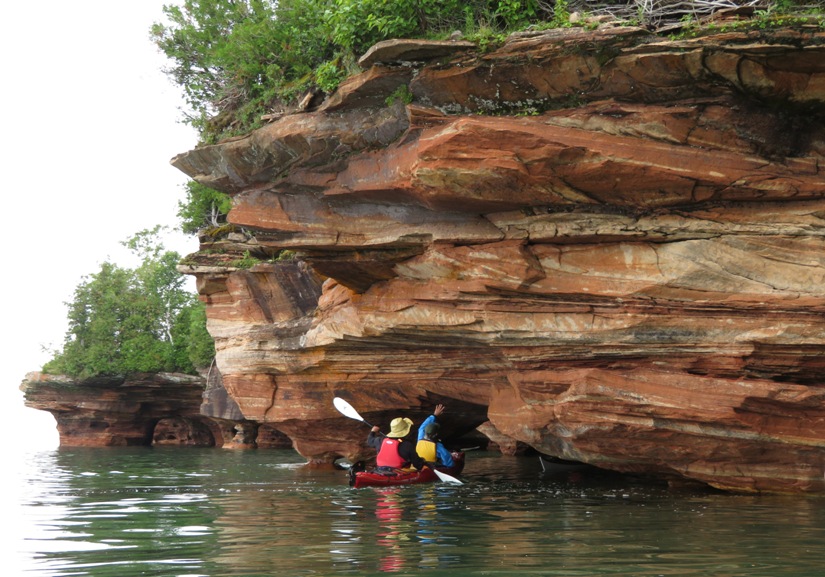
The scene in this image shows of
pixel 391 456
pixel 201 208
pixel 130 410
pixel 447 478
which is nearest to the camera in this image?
pixel 447 478

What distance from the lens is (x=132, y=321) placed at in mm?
42469

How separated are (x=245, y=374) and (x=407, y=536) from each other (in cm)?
1407

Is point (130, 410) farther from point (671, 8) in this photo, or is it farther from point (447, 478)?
point (671, 8)

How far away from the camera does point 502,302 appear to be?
16250 mm

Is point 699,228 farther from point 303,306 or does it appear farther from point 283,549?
point 303,306

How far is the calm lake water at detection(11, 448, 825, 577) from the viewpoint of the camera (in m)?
8.40

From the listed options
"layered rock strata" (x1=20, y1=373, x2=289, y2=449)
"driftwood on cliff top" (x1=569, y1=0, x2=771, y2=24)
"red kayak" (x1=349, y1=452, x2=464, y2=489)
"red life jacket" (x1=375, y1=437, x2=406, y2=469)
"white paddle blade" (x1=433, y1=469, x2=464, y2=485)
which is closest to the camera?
"driftwood on cliff top" (x1=569, y1=0, x2=771, y2=24)

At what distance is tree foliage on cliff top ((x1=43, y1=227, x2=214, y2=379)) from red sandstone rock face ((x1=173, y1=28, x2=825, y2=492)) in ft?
70.2

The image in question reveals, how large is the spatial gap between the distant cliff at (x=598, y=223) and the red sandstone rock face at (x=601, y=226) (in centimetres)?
4

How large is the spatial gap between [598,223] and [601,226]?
80 mm

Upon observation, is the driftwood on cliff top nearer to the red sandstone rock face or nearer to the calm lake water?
the red sandstone rock face

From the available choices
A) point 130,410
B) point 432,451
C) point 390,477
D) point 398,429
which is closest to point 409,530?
point 390,477

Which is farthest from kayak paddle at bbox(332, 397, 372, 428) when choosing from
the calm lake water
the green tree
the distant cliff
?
the green tree

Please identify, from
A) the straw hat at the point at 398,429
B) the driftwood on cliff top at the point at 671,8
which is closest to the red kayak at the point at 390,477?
the straw hat at the point at 398,429
